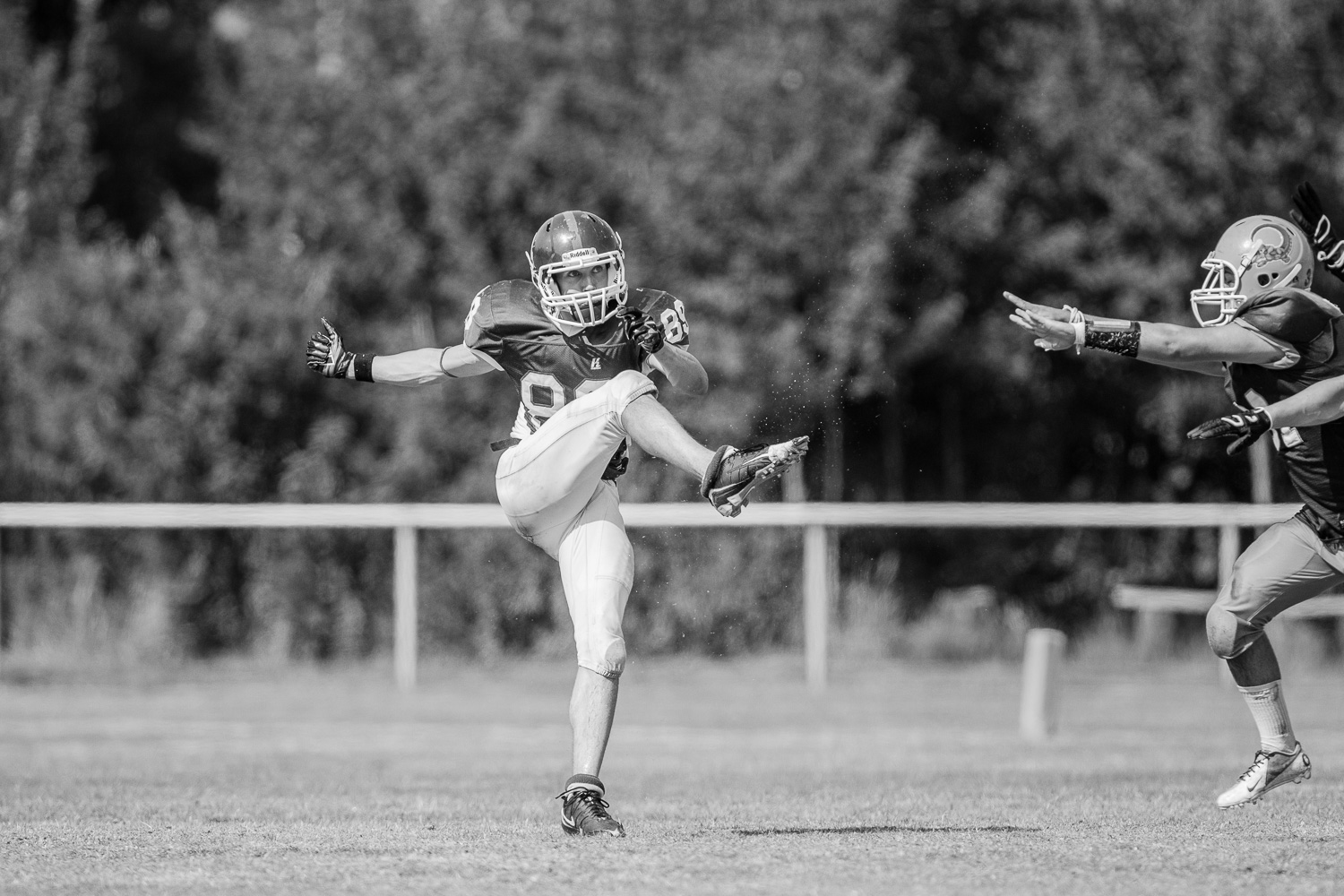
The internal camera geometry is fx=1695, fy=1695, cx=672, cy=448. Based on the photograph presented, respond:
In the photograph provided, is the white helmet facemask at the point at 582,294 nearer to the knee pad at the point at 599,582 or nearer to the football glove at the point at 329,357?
the knee pad at the point at 599,582

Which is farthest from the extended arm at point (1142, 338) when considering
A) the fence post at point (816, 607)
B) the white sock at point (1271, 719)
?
the fence post at point (816, 607)

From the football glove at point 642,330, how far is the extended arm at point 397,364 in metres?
0.65

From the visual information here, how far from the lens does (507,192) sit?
18891 mm

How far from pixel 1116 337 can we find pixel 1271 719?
6.49 ft

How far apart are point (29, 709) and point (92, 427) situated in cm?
396

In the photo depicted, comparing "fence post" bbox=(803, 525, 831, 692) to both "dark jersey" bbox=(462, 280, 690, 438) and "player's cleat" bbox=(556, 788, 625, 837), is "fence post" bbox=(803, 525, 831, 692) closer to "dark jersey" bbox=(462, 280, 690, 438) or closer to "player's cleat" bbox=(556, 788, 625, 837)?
"dark jersey" bbox=(462, 280, 690, 438)

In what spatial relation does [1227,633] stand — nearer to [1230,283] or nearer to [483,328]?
[1230,283]

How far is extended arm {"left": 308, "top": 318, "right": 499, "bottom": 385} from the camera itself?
22.8 ft

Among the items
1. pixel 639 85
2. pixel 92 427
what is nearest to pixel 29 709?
pixel 92 427

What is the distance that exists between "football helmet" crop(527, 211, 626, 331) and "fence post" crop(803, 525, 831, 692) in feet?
31.6

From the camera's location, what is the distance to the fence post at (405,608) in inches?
640

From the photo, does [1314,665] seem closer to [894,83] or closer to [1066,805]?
[894,83]

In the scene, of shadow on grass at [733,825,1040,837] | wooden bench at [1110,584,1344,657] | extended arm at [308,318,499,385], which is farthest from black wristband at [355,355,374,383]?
wooden bench at [1110,584,1344,657]

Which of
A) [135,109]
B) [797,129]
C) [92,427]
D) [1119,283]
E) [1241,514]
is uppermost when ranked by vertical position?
[135,109]
